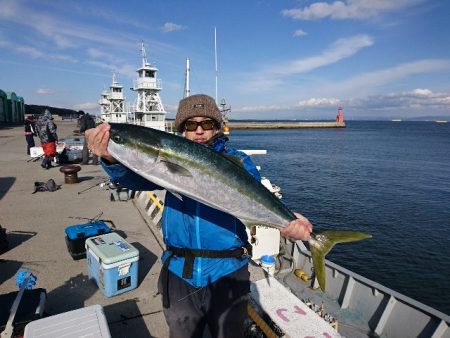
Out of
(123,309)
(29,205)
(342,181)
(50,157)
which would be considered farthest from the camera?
(342,181)

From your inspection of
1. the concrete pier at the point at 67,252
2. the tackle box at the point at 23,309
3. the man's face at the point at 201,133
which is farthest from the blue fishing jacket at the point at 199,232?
the concrete pier at the point at 67,252

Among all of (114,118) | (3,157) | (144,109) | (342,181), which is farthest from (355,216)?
(114,118)

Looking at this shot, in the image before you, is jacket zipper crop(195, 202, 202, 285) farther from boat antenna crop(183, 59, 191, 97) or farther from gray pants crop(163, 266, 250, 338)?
boat antenna crop(183, 59, 191, 97)

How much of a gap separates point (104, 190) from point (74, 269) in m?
6.44

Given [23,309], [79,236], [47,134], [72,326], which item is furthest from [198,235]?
[47,134]

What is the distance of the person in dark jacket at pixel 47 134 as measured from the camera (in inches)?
625

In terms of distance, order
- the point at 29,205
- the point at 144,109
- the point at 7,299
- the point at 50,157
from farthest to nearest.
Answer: the point at 144,109
the point at 50,157
the point at 29,205
the point at 7,299

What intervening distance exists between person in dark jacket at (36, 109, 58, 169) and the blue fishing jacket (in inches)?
605

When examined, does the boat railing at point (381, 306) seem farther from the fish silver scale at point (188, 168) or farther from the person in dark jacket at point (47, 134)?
the person in dark jacket at point (47, 134)

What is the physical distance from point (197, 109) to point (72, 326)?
9.26 ft

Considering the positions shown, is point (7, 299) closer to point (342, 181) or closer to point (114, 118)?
point (342, 181)

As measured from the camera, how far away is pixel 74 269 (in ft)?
20.4

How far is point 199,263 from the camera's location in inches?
122

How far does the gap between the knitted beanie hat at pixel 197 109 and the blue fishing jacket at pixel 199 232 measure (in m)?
0.62
